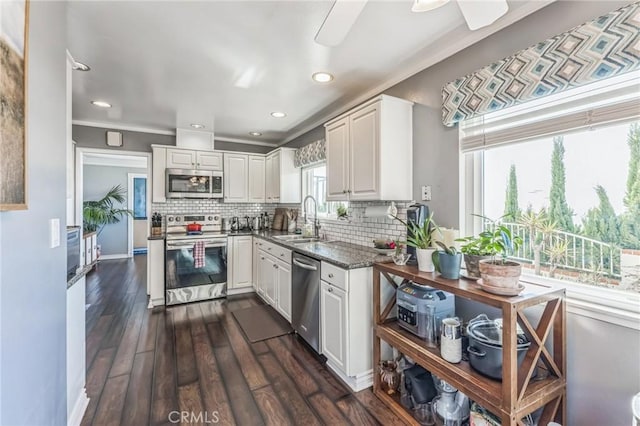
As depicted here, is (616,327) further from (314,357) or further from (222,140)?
(222,140)

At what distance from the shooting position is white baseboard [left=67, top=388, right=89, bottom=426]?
162 cm

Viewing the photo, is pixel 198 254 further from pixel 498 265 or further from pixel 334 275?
pixel 498 265

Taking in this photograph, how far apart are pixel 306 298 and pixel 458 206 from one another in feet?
4.87

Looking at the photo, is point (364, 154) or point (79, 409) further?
point (364, 154)

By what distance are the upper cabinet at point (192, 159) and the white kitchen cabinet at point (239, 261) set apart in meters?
1.17

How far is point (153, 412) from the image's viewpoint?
1.79m

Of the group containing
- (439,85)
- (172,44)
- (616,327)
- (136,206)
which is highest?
(172,44)


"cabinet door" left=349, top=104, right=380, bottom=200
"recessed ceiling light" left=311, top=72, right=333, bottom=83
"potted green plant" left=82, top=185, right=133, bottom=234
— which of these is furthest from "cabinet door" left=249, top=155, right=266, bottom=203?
"potted green plant" left=82, top=185, right=133, bottom=234

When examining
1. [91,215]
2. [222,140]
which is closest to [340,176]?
[222,140]

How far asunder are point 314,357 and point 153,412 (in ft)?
3.93

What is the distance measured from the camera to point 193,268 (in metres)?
3.76

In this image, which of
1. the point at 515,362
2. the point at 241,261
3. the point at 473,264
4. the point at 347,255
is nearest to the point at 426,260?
the point at 473,264

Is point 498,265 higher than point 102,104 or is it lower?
lower

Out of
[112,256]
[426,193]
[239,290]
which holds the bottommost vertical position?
[239,290]
